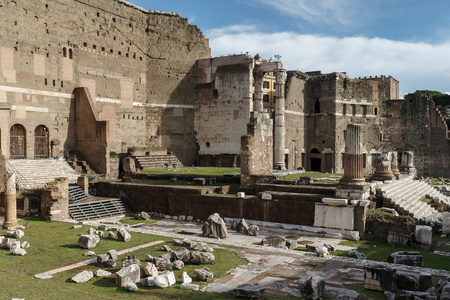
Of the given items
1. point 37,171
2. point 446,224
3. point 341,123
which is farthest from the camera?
point 341,123

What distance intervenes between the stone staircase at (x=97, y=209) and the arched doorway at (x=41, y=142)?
947 cm

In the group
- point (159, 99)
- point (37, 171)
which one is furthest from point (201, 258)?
point (159, 99)

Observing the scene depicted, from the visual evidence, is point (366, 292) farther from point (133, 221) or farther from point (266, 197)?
point (133, 221)

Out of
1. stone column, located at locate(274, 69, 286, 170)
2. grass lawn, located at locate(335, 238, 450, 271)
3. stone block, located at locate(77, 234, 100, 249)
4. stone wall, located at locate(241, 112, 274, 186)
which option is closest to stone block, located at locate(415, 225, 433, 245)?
grass lawn, located at locate(335, 238, 450, 271)

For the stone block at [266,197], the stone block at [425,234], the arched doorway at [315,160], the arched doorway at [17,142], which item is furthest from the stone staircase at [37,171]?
the arched doorway at [315,160]

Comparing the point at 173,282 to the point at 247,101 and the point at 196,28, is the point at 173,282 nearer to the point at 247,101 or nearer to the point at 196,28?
the point at 247,101

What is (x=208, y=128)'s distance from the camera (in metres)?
33.5

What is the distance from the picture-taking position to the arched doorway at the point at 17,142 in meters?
24.3

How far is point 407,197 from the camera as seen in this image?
691 inches

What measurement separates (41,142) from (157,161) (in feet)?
25.9

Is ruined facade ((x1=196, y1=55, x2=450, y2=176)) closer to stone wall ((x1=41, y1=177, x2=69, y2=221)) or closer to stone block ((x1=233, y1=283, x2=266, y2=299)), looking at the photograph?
stone wall ((x1=41, y1=177, x2=69, y2=221))

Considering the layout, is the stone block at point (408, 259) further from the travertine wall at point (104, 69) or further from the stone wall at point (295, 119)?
the stone wall at point (295, 119)

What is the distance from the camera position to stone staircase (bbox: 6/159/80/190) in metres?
20.8

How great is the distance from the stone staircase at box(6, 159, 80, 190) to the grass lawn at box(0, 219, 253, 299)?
7.45m
